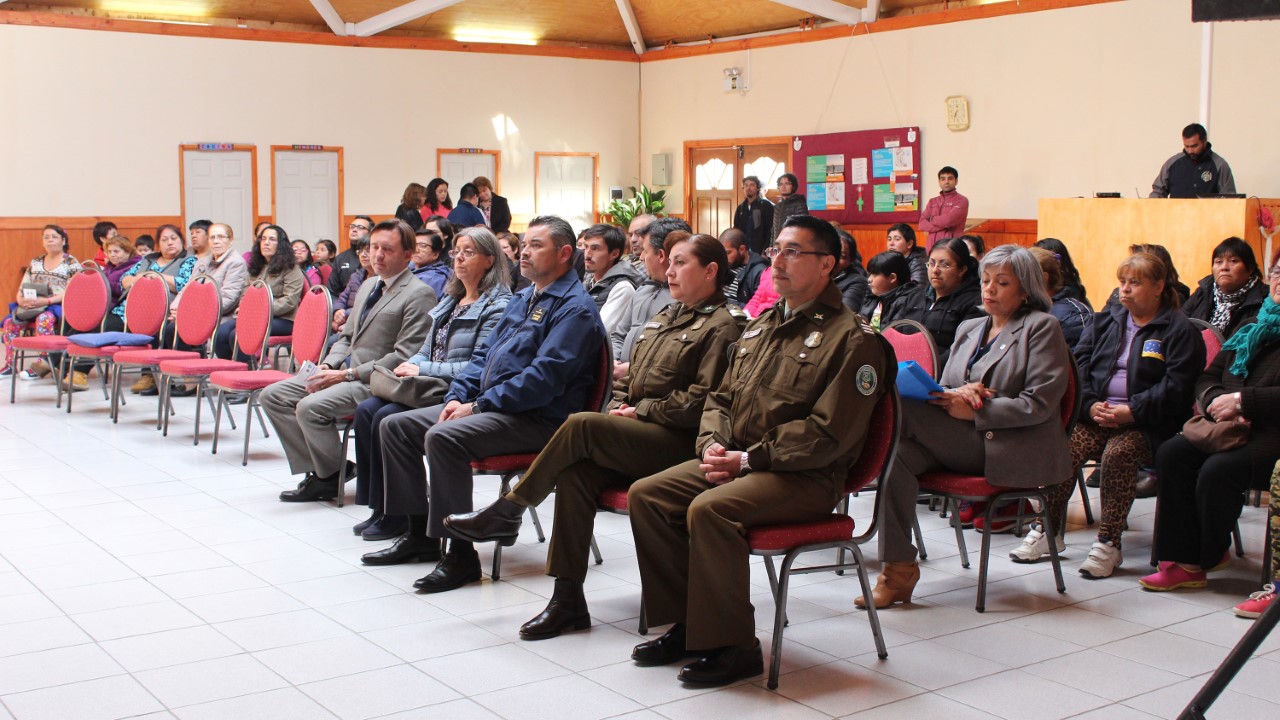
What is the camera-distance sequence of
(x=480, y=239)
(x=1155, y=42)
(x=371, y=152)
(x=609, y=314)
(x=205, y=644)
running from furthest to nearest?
(x=371, y=152) → (x=1155, y=42) → (x=609, y=314) → (x=480, y=239) → (x=205, y=644)

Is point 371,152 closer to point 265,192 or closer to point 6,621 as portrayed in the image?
point 265,192

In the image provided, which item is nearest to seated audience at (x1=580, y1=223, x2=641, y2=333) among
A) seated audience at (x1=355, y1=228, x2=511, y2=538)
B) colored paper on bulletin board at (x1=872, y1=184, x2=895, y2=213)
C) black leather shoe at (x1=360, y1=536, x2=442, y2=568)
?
seated audience at (x1=355, y1=228, x2=511, y2=538)

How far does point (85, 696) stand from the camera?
9.98 feet

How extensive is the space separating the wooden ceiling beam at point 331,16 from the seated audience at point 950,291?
32.6 ft

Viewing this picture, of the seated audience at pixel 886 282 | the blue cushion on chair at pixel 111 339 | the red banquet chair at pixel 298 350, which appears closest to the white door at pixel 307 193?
the blue cushion on chair at pixel 111 339

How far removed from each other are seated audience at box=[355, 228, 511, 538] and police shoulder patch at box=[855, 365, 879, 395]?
1.86 m

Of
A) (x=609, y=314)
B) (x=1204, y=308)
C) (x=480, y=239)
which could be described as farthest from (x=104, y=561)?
(x=1204, y=308)

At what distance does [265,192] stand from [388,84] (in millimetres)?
1969

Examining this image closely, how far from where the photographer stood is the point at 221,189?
43.0 ft

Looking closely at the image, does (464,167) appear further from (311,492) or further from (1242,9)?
(1242,9)

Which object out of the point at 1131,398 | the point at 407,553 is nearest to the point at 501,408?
the point at 407,553

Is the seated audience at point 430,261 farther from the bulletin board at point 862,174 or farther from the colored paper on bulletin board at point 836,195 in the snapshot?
the colored paper on bulletin board at point 836,195

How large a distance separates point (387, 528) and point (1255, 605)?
3112 mm

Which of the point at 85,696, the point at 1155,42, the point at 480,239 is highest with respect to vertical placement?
the point at 1155,42
